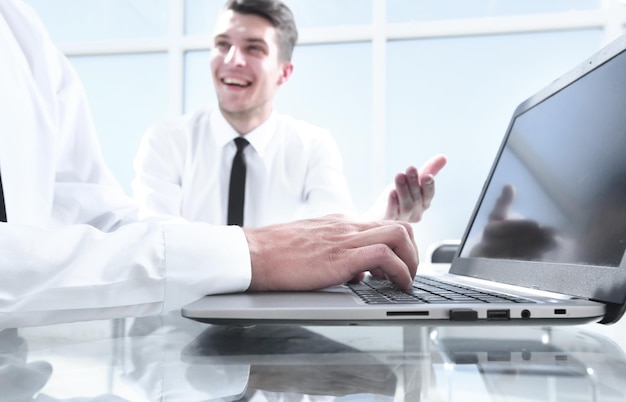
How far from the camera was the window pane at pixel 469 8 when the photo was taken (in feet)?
9.95

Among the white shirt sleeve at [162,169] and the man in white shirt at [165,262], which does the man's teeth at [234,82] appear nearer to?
the white shirt sleeve at [162,169]

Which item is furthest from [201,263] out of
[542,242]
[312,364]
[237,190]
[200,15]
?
[200,15]

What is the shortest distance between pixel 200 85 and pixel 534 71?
6.70ft

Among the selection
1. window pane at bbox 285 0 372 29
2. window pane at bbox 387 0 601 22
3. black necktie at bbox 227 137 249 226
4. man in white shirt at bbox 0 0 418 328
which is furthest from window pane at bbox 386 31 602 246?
man in white shirt at bbox 0 0 418 328

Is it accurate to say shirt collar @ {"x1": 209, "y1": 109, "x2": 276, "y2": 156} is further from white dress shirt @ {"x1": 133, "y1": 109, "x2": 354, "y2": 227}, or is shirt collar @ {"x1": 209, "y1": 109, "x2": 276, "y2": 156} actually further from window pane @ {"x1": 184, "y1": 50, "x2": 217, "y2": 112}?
window pane @ {"x1": 184, "y1": 50, "x2": 217, "y2": 112}

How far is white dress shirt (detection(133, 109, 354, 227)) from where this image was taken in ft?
5.51

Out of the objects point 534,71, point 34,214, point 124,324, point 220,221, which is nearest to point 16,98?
point 34,214

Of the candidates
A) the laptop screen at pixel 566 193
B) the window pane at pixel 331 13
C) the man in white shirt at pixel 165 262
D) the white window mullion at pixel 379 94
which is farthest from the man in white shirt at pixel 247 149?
the window pane at pixel 331 13

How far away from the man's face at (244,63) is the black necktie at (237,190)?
0.18m

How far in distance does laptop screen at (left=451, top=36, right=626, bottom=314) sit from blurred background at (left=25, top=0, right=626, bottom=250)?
7.92ft

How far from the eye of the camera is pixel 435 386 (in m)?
0.24

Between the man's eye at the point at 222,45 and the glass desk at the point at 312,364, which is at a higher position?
the man's eye at the point at 222,45

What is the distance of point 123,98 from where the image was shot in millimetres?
3465

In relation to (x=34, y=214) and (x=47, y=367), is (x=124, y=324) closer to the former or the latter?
(x=47, y=367)
